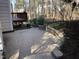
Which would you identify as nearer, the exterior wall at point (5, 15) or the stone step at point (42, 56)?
the stone step at point (42, 56)

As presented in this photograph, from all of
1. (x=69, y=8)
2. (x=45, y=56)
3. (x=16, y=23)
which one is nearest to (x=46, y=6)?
(x=16, y=23)

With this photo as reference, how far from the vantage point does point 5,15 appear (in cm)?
870

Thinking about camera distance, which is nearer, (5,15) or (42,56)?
(42,56)

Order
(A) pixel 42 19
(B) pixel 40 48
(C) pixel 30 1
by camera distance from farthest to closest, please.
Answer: (C) pixel 30 1 < (A) pixel 42 19 < (B) pixel 40 48

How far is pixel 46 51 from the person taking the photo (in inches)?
197

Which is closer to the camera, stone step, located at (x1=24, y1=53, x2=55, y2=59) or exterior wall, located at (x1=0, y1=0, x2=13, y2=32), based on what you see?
stone step, located at (x1=24, y1=53, x2=55, y2=59)

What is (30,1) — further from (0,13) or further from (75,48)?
(75,48)

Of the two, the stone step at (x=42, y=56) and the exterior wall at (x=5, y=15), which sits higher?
the exterior wall at (x=5, y=15)

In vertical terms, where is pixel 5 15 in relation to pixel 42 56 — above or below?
above

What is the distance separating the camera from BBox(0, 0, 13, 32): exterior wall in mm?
8562

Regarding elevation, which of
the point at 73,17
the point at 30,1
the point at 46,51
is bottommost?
the point at 46,51

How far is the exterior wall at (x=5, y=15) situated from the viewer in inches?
337

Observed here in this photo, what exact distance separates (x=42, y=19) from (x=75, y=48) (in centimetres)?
681

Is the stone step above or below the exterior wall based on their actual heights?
below
